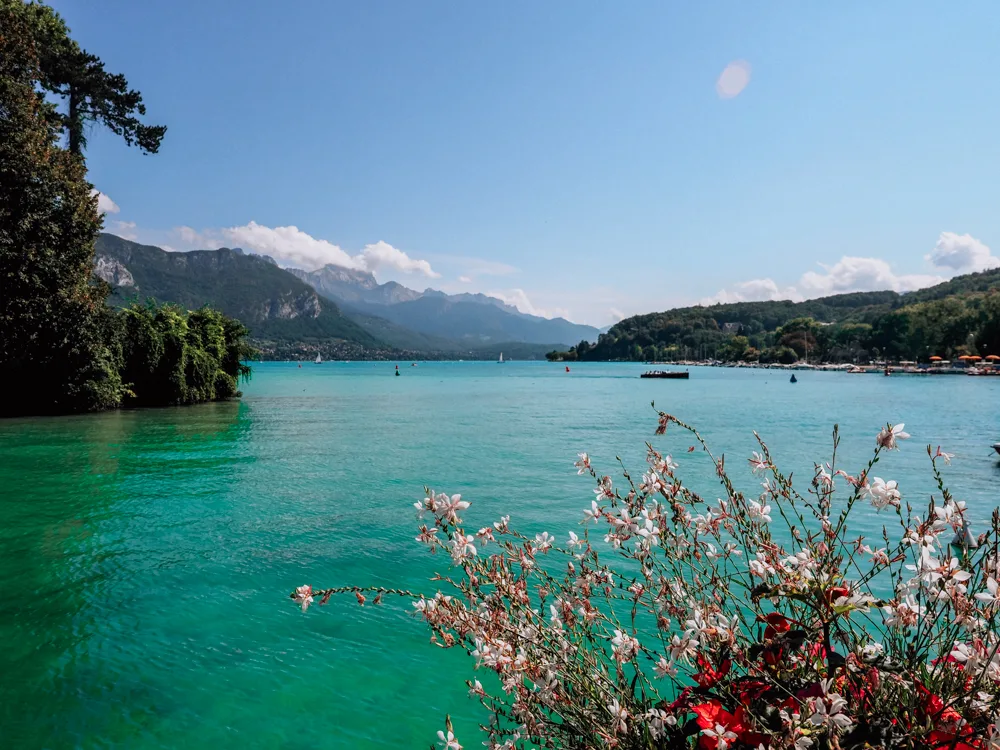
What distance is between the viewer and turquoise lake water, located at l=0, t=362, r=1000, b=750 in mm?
5172

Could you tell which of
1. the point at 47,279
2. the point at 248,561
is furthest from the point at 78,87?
the point at 248,561

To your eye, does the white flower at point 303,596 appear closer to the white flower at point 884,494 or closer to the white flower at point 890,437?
the white flower at point 884,494

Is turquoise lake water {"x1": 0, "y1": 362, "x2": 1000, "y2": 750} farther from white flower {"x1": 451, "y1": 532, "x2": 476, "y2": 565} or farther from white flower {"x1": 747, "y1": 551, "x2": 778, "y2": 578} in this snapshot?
white flower {"x1": 747, "y1": 551, "x2": 778, "y2": 578}

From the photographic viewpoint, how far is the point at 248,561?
29.7 ft

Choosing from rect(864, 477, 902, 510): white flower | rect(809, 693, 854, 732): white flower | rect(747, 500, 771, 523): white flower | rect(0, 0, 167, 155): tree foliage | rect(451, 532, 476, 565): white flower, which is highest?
rect(0, 0, 167, 155): tree foliage

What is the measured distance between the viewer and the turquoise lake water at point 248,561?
517cm

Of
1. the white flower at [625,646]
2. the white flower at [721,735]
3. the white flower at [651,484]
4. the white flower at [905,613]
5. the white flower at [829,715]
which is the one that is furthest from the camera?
the white flower at [651,484]

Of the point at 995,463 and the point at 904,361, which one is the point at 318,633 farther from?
the point at 904,361

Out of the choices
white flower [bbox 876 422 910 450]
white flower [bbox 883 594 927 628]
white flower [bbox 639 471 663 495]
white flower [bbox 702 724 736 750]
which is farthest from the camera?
white flower [bbox 639 471 663 495]

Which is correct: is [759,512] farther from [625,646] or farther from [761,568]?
[625,646]

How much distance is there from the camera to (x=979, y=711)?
1.98 meters

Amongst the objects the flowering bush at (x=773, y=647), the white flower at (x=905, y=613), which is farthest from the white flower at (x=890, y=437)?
the white flower at (x=905, y=613)

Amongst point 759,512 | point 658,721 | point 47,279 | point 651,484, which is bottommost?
point 658,721

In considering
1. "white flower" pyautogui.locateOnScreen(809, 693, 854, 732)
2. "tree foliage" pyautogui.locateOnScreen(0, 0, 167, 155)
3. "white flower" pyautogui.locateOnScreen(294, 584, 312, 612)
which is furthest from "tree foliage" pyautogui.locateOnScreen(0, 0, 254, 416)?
"white flower" pyautogui.locateOnScreen(809, 693, 854, 732)
